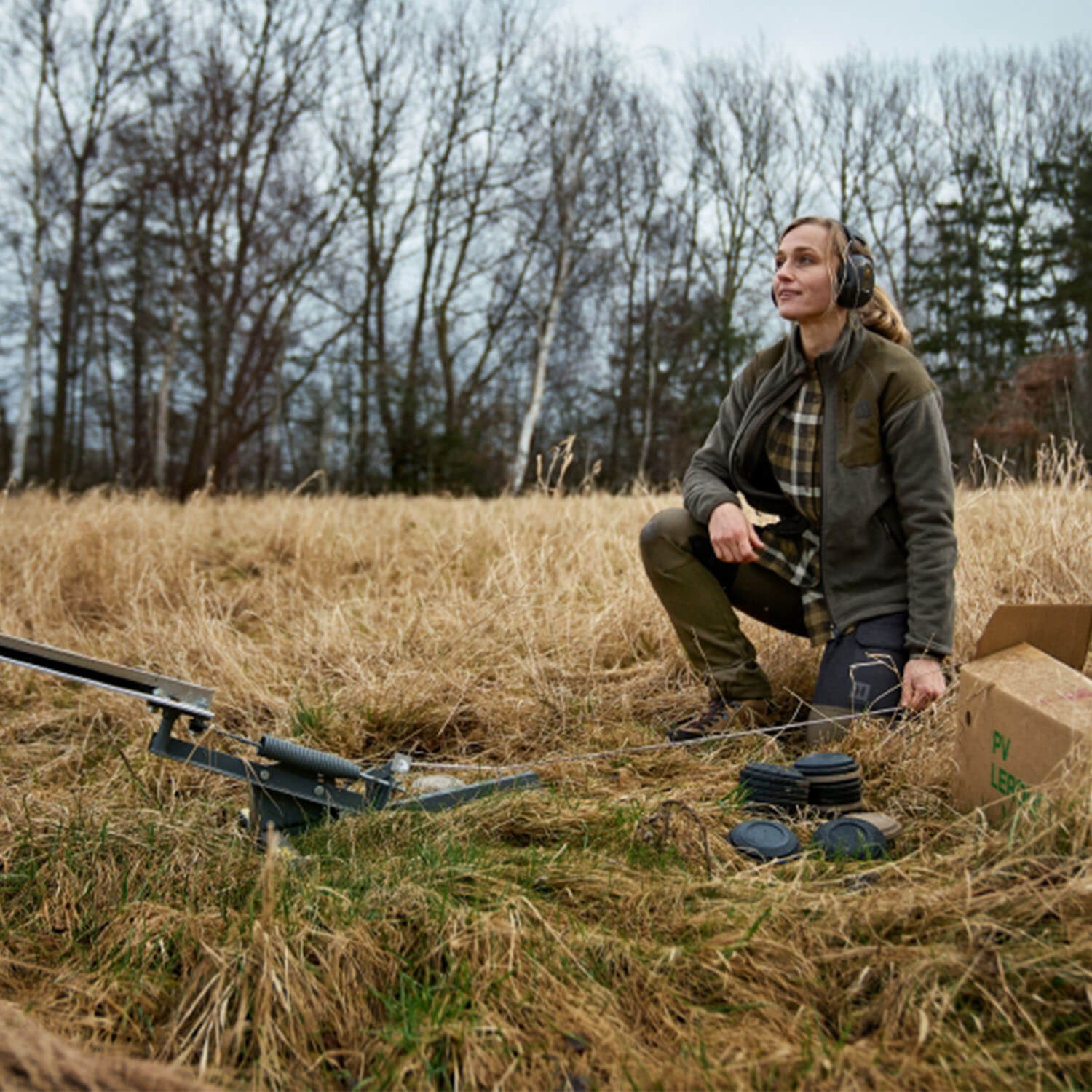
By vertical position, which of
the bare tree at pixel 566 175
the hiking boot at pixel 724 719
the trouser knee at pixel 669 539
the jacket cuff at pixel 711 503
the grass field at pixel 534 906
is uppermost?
the bare tree at pixel 566 175

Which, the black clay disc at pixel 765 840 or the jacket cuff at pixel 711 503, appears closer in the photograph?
the black clay disc at pixel 765 840

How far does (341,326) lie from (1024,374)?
1524 centimetres

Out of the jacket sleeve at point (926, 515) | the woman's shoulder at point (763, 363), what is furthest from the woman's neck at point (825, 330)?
the jacket sleeve at point (926, 515)

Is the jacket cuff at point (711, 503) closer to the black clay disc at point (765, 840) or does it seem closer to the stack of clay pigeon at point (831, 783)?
the stack of clay pigeon at point (831, 783)

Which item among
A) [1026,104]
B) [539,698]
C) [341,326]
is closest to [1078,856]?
[539,698]

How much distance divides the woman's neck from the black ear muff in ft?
0.18

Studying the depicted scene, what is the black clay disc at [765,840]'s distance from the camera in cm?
199

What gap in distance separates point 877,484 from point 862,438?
0.49 feet

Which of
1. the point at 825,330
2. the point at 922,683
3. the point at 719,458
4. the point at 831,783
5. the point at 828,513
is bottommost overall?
the point at 831,783

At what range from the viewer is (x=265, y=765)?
2.11 meters

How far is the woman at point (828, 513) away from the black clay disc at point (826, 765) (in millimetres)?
467

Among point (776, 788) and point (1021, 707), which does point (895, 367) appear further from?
point (776, 788)

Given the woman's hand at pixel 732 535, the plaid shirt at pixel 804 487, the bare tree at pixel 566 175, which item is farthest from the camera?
the bare tree at pixel 566 175

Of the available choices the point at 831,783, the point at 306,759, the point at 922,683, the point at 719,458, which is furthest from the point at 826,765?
the point at 719,458
